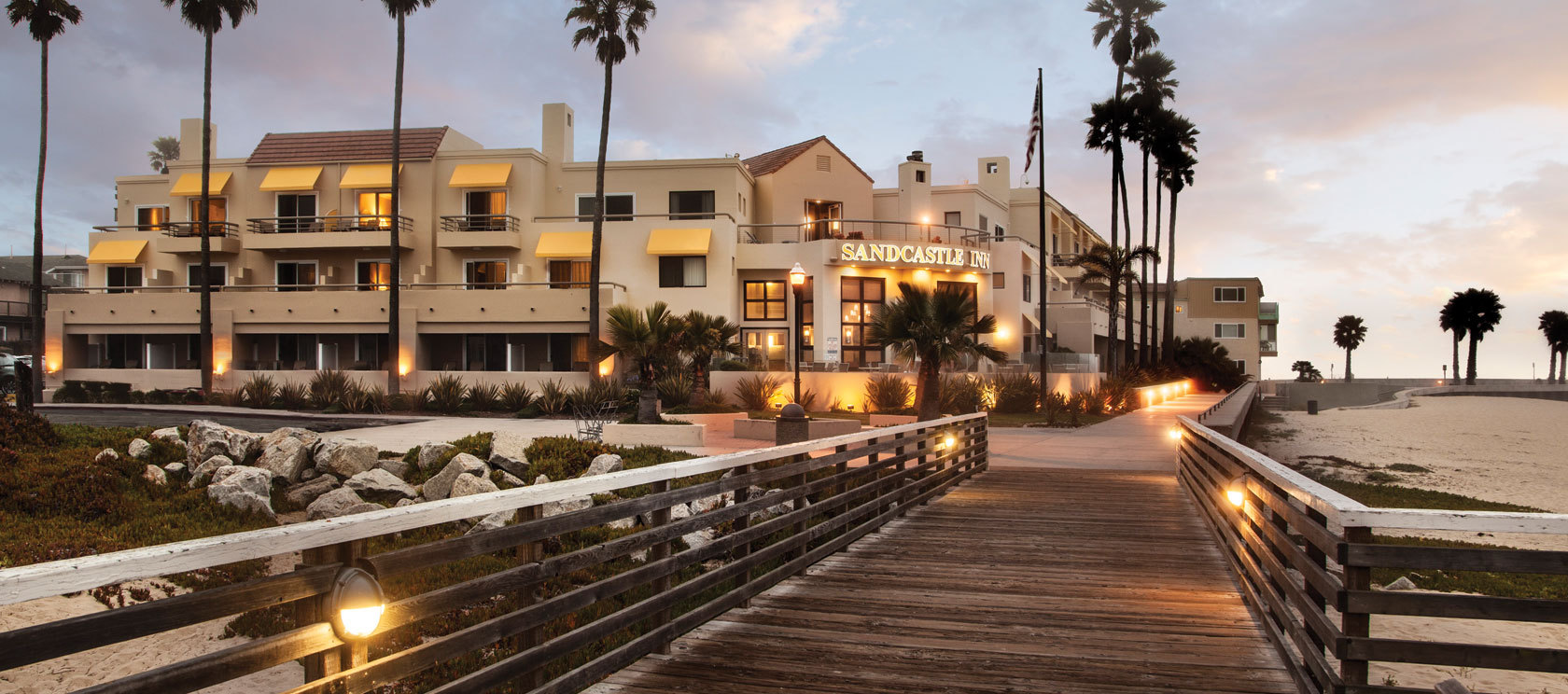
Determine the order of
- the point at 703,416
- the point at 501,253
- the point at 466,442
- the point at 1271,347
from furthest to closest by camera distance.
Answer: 1. the point at 1271,347
2. the point at 501,253
3. the point at 703,416
4. the point at 466,442

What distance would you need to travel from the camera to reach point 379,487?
48.9 feet

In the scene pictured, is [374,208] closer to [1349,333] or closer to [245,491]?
[245,491]

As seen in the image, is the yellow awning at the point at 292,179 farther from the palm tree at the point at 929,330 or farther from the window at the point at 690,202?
the palm tree at the point at 929,330

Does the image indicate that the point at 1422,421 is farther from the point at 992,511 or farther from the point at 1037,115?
the point at 992,511

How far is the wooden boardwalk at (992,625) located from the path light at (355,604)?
1861 millimetres

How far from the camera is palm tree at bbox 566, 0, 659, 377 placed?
35.7 metres

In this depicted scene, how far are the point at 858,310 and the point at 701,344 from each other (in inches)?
399

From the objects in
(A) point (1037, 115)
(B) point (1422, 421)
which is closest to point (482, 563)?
(A) point (1037, 115)

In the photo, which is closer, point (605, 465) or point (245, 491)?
point (245, 491)

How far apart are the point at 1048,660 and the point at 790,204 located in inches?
1521

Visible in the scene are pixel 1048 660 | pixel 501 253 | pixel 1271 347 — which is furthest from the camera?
pixel 1271 347

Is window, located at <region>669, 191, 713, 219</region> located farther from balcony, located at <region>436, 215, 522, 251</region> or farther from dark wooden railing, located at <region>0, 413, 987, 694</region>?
dark wooden railing, located at <region>0, 413, 987, 694</region>

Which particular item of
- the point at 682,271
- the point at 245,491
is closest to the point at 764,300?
the point at 682,271

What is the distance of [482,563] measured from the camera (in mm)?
11414
